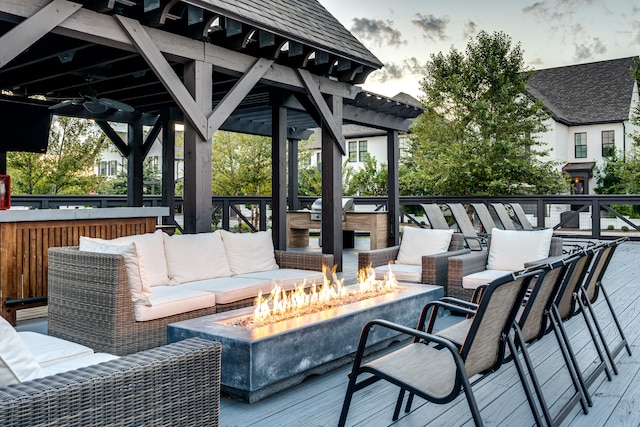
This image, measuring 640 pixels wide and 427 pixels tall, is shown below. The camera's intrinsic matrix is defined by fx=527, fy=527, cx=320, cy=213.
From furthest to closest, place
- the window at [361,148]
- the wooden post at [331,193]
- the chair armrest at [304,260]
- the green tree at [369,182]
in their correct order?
the window at [361,148]
the green tree at [369,182]
the wooden post at [331,193]
the chair armrest at [304,260]

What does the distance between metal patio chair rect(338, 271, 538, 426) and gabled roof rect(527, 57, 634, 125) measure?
23700mm

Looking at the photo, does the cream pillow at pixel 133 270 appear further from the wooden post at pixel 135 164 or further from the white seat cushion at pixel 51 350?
the wooden post at pixel 135 164

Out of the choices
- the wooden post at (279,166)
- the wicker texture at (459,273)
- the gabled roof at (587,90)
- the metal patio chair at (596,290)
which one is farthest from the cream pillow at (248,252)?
the gabled roof at (587,90)

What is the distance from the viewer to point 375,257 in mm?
5859

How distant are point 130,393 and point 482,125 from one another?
57.8 feet

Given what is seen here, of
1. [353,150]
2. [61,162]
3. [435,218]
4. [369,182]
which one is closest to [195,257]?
[435,218]

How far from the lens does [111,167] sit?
105 feet

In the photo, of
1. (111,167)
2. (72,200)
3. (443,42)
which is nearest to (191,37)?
(72,200)

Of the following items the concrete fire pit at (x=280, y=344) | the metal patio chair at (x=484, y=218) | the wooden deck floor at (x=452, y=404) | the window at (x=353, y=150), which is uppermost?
the window at (x=353, y=150)

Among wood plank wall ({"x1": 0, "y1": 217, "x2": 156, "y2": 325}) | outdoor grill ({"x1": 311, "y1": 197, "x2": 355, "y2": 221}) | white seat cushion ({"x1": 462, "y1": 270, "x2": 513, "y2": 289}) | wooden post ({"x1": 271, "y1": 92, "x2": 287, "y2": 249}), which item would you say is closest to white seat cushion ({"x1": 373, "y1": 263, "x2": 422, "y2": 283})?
white seat cushion ({"x1": 462, "y1": 270, "x2": 513, "y2": 289})

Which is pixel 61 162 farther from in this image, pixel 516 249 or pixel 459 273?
pixel 516 249

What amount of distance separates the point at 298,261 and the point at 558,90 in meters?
26.1

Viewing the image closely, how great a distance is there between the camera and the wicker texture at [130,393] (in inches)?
54.5

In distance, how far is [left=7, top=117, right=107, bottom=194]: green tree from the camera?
13.8 m
